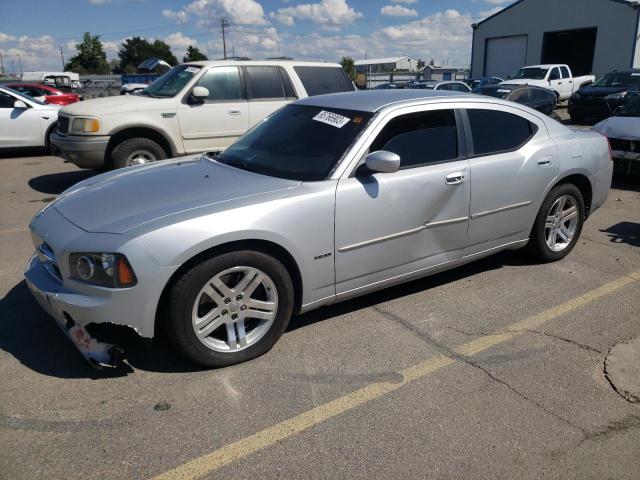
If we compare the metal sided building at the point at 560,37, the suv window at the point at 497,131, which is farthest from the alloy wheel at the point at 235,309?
the metal sided building at the point at 560,37

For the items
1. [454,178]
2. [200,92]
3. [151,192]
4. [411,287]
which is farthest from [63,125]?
[454,178]

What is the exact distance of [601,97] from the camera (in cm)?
1655

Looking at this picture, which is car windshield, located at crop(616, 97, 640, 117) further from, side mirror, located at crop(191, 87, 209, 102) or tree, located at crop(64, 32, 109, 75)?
tree, located at crop(64, 32, 109, 75)

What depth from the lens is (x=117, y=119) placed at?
292 inches

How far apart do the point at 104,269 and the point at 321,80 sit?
6.49 m

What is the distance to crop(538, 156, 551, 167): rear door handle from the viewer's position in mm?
4488

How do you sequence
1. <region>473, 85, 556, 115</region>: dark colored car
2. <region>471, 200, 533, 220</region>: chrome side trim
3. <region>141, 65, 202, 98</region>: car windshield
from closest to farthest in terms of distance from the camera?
<region>471, 200, 533, 220</region>: chrome side trim → <region>141, 65, 202, 98</region>: car windshield → <region>473, 85, 556, 115</region>: dark colored car

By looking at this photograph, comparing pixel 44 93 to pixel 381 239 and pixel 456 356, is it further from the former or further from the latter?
pixel 456 356

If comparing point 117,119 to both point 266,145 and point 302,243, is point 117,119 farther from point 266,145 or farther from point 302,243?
point 302,243

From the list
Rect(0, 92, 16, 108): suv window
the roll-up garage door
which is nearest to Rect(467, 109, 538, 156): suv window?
Rect(0, 92, 16, 108): suv window

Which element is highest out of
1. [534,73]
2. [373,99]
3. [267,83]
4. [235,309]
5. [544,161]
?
[534,73]

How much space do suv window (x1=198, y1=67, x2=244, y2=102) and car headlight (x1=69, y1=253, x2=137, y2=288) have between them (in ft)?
18.0

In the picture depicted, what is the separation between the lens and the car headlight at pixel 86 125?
7.35 metres

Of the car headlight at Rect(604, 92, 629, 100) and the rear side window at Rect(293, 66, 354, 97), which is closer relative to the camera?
the rear side window at Rect(293, 66, 354, 97)
